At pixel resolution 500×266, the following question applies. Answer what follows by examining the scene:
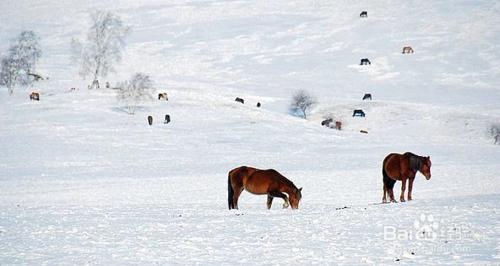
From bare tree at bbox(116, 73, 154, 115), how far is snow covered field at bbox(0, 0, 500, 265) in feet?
4.79

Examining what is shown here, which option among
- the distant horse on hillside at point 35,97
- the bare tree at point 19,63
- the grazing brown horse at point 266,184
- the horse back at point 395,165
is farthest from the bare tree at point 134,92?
the horse back at point 395,165

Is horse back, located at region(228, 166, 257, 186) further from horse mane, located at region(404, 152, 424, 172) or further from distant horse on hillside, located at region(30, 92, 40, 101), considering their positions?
distant horse on hillside, located at region(30, 92, 40, 101)

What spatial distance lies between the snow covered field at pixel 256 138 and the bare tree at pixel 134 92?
1460 mm

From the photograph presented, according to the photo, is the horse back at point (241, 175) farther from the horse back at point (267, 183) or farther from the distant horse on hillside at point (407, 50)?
the distant horse on hillside at point (407, 50)

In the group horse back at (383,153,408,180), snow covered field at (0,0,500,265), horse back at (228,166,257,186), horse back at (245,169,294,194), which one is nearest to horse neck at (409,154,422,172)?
horse back at (383,153,408,180)

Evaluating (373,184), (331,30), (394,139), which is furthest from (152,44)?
(373,184)

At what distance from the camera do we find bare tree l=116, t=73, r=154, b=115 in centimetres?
6725

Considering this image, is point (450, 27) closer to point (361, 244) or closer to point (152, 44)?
point (152, 44)

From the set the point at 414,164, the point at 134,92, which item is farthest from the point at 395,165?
the point at 134,92

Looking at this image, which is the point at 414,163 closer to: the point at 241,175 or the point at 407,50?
the point at 241,175

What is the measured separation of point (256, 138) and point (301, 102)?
28.5 metres

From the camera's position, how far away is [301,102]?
8412 cm

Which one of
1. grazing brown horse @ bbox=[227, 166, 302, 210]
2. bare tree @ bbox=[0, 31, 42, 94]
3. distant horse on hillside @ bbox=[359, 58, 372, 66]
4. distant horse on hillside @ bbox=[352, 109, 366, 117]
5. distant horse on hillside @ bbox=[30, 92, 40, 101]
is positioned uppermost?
distant horse on hillside @ bbox=[359, 58, 372, 66]

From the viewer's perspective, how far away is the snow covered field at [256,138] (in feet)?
40.3
